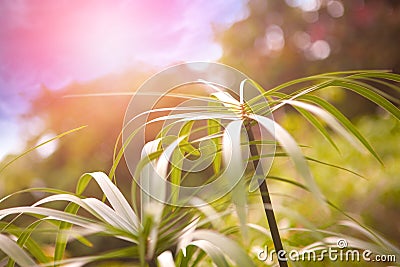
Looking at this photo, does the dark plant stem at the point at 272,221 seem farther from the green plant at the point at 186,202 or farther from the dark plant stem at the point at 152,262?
the dark plant stem at the point at 152,262

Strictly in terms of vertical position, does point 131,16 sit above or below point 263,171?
above

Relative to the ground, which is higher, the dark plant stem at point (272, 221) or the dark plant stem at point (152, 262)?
the dark plant stem at point (272, 221)

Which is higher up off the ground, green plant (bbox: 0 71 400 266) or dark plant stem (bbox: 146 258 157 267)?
green plant (bbox: 0 71 400 266)

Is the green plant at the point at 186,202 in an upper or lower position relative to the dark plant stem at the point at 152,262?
upper

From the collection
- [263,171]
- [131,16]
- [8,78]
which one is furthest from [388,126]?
[8,78]

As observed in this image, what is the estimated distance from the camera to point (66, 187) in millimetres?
3236

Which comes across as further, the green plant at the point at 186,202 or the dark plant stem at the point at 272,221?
the dark plant stem at the point at 272,221

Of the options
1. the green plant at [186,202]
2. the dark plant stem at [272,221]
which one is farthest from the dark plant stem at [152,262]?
the dark plant stem at [272,221]

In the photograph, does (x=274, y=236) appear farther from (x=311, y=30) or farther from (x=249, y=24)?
(x=249, y=24)

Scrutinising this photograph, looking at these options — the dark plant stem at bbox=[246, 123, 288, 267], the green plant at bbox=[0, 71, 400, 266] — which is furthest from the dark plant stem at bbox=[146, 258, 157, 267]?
the dark plant stem at bbox=[246, 123, 288, 267]

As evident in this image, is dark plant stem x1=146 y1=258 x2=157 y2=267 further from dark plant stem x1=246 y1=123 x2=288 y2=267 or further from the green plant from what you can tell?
dark plant stem x1=246 y1=123 x2=288 y2=267

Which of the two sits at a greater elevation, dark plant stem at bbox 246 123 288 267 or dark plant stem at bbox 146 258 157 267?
dark plant stem at bbox 246 123 288 267

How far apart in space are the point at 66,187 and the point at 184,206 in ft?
9.60

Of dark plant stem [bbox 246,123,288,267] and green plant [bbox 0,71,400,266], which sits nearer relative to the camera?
green plant [bbox 0,71,400,266]
